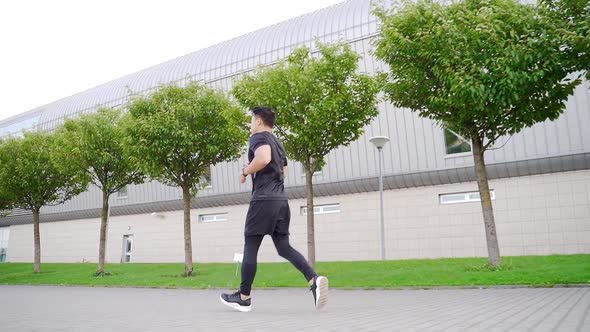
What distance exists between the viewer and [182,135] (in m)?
16.6

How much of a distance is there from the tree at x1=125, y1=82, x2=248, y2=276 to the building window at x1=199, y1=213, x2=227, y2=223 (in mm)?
10747

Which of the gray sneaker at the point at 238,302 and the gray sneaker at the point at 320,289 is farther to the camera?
the gray sneaker at the point at 238,302

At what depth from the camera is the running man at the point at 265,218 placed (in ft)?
18.1

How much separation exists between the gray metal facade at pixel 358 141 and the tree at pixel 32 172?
7.08m

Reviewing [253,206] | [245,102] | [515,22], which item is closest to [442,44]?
[515,22]

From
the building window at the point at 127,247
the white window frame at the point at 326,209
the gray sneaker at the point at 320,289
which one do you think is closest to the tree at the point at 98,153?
the white window frame at the point at 326,209

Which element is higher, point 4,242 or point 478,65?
point 478,65

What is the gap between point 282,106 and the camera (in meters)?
14.2

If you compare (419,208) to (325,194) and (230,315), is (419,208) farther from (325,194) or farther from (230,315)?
(230,315)

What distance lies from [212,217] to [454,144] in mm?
14870

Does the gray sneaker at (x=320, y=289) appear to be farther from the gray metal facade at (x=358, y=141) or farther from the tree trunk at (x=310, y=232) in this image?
the gray metal facade at (x=358, y=141)

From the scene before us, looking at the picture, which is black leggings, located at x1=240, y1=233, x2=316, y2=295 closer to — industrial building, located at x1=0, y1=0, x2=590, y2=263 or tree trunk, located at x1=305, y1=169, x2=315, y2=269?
tree trunk, located at x1=305, y1=169, x2=315, y2=269

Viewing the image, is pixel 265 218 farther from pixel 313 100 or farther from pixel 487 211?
pixel 313 100

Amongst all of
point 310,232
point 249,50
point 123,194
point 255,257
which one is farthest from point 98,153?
point 255,257
